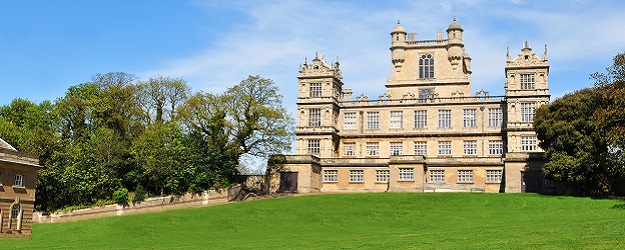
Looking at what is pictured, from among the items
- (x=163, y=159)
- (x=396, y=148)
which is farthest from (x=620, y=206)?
(x=163, y=159)

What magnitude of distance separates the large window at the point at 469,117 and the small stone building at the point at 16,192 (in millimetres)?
40269

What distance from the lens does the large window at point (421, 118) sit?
78900mm

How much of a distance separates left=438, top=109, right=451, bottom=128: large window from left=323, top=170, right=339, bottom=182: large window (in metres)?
10.9

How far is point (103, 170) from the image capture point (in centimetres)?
6925

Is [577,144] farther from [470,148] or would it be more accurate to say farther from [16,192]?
[16,192]

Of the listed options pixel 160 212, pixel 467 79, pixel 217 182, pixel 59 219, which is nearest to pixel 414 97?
pixel 467 79

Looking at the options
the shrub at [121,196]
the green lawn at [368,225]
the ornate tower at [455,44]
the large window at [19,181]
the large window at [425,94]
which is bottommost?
the green lawn at [368,225]

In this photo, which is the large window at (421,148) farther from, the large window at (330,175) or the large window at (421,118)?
the large window at (330,175)

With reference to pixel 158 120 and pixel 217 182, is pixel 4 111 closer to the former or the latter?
pixel 158 120

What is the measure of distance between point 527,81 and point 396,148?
544 inches

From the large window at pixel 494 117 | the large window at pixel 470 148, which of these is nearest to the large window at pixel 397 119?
the large window at pixel 470 148

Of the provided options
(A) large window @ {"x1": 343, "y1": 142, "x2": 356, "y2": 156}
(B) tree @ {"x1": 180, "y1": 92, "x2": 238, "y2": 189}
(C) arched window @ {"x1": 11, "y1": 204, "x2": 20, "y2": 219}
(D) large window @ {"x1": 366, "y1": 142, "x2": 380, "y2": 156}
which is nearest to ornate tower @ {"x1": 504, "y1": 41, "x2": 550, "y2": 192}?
(D) large window @ {"x1": 366, "y1": 142, "x2": 380, "y2": 156}

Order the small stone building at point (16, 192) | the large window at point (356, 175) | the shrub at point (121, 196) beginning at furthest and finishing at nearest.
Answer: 1. the large window at point (356, 175)
2. the shrub at point (121, 196)
3. the small stone building at point (16, 192)

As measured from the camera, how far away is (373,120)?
80500 mm
